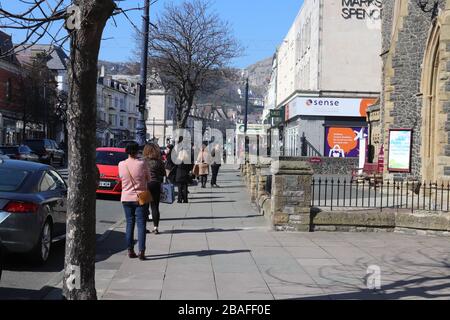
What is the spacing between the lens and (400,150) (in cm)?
2077

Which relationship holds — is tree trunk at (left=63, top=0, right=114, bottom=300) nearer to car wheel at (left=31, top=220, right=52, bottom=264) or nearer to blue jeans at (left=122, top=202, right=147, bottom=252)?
car wheel at (left=31, top=220, right=52, bottom=264)

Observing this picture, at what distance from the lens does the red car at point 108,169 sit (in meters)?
18.3

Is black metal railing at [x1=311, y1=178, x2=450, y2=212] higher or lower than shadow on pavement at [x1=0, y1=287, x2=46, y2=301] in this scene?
higher

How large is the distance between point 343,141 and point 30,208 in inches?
1338

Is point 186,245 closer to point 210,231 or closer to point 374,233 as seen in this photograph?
point 210,231

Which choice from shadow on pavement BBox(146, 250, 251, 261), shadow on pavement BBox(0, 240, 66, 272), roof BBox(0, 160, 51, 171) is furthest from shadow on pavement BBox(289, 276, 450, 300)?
roof BBox(0, 160, 51, 171)

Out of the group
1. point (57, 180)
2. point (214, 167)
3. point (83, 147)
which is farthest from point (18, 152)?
point (83, 147)

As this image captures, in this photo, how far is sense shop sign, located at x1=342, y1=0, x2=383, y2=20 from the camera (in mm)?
39531

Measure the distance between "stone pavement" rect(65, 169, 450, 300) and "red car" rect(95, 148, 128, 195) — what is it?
591 centimetres

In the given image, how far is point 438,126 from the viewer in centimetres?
1645

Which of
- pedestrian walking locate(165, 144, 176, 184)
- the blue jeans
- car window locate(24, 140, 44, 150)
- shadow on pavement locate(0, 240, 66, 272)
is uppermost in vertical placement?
car window locate(24, 140, 44, 150)

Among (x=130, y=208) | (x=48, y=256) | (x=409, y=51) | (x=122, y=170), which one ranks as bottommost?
(x=48, y=256)

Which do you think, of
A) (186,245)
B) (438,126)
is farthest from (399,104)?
(186,245)

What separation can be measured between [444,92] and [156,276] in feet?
38.1
